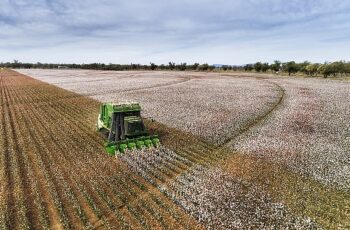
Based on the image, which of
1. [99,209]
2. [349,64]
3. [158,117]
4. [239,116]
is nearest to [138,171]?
[99,209]

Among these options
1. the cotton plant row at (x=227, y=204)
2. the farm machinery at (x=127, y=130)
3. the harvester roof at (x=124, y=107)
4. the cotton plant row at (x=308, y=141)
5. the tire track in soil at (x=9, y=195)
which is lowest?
the tire track in soil at (x=9, y=195)

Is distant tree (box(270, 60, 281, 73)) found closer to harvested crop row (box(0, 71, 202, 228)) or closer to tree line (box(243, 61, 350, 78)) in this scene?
tree line (box(243, 61, 350, 78))

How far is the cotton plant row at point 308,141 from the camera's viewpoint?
20266mm

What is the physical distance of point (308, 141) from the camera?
86.7 ft

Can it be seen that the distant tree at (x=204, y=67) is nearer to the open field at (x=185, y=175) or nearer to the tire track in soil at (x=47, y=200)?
the open field at (x=185, y=175)

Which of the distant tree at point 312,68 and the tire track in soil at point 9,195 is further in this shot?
the distant tree at point 312,68

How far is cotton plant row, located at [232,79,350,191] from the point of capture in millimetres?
20266

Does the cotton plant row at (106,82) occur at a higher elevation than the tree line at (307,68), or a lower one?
lower

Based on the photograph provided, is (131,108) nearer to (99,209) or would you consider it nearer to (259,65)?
(99,209)

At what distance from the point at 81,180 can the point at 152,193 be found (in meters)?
4.65

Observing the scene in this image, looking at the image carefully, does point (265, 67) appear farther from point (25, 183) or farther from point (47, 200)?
point (47, 200)

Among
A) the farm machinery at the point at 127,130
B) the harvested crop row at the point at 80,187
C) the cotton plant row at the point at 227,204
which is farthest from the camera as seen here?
the farm machinery at the point at 127,130

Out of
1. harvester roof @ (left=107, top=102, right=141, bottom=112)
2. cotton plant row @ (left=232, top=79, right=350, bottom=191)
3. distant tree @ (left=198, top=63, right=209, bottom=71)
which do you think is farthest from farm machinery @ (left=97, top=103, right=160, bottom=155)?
distant tree @ (left=198, top=63, right=209, bottom=71)

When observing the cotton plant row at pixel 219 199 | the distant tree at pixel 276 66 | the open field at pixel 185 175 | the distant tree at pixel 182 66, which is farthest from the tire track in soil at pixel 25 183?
the distant tree at pixel 182 66
